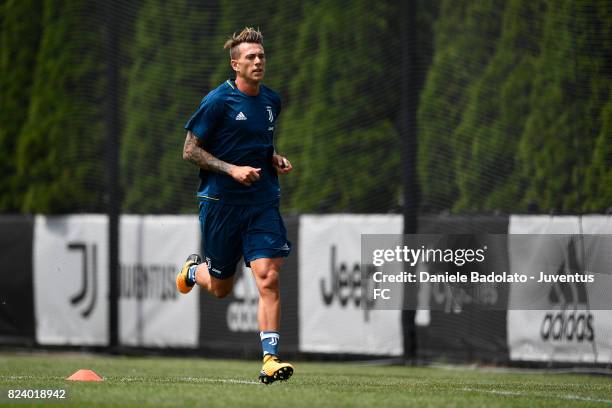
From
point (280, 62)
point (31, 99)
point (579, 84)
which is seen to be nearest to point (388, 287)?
point (579, 84)

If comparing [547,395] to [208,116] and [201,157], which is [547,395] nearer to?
[201,157]

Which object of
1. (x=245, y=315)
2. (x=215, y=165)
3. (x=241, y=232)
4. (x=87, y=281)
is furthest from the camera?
(x=87, y=281)

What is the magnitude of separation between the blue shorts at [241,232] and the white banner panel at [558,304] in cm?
398

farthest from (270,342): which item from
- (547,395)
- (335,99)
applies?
(335,99)

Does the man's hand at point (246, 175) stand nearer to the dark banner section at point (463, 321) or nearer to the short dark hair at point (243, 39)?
the short dark hair at point (243, 39)

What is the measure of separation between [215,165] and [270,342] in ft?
3.97

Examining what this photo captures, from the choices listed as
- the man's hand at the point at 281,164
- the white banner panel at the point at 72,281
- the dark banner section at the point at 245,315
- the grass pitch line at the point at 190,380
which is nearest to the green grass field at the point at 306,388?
the grass pitch line at the point at 190,380

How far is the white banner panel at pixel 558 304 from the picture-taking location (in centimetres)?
A: 1117

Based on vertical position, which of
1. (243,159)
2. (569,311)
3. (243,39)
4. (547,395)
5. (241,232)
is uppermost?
(243,39)

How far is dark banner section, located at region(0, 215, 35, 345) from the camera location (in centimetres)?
1477

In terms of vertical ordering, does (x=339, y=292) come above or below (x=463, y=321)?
above

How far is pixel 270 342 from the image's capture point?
7859 mm

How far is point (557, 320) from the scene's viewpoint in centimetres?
1148

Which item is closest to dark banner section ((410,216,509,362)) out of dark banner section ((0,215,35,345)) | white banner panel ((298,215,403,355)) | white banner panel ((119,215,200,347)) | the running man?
white banner panel ((298,215,403,355))
